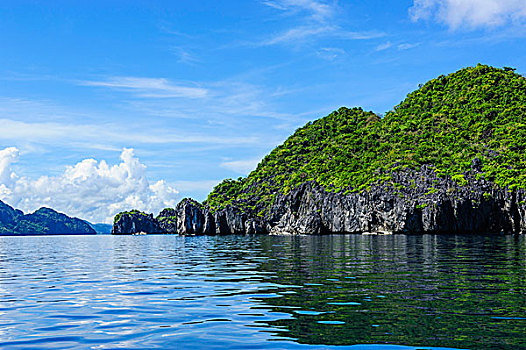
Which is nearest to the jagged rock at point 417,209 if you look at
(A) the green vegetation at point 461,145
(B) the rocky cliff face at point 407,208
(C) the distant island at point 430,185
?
(B) the rocky cliff face at point 407,208

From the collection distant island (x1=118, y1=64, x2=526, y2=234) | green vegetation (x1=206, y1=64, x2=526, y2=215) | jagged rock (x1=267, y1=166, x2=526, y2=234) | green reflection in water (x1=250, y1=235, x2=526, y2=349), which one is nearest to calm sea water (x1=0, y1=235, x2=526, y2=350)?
green reflection in water (x1=250, y1=235, x2=526, y2=349)

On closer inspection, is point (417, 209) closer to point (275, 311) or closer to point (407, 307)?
point (407, 307)

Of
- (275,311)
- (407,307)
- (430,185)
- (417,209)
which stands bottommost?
(275,311)

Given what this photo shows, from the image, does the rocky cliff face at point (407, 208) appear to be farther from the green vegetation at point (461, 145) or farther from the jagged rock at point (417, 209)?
the green vegetation at point (461, 145)

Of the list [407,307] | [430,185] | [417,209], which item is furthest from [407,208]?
[407,307]

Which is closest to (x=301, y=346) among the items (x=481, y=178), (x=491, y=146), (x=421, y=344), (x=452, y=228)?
(x=421, y=344)

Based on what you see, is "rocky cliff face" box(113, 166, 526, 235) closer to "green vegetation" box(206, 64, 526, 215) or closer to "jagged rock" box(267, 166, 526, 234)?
"jagged rock" box(267, 166, 526, 234)

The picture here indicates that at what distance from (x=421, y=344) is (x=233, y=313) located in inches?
265

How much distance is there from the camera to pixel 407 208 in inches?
5143

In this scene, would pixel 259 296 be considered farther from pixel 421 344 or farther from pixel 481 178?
pixel 481 178

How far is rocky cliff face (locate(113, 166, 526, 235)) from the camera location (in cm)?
12075

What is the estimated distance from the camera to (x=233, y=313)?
15.5 metres

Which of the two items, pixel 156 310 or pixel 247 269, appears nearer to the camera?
pixel 156 310

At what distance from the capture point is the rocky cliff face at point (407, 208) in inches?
4754
